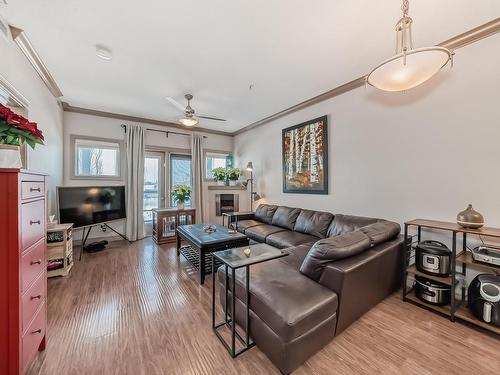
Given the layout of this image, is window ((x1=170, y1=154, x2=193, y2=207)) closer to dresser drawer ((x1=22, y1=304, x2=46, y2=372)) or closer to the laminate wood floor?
the laminate wood floor

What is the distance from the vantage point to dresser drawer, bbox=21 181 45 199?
123 centimetres

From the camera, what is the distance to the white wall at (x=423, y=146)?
208 centimetres

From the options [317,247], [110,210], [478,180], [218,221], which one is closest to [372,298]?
[317,247]

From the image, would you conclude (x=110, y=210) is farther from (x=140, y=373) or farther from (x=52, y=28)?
(x=140, y=373)

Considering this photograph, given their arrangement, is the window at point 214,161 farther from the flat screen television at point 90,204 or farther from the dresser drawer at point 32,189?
the dresser drawer at point 32,189

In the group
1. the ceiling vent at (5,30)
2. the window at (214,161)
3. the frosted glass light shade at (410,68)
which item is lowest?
the window at (214,161)

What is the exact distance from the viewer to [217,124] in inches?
208

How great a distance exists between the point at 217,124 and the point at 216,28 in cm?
328

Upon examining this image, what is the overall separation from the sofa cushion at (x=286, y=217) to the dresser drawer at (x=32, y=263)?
10.7 feet

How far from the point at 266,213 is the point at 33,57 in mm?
4139

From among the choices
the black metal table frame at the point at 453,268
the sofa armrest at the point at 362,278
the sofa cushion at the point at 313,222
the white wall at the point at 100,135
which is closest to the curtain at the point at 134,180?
the white wall at the point at 100,135

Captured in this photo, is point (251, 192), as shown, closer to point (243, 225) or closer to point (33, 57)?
point (243, 225)

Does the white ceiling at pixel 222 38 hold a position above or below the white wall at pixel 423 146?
above

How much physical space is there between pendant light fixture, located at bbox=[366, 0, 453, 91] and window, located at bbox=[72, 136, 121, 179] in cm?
494
